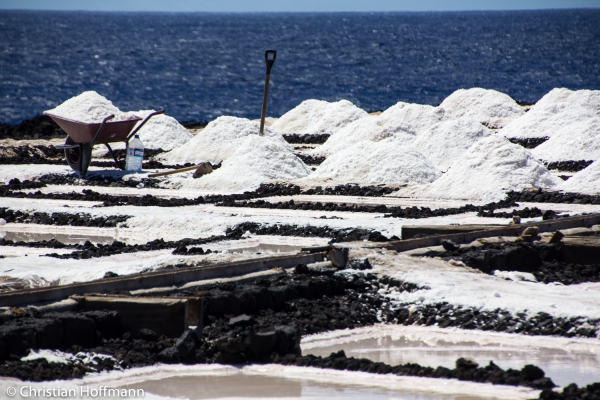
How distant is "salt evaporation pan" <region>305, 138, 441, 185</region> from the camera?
1858 centimetres

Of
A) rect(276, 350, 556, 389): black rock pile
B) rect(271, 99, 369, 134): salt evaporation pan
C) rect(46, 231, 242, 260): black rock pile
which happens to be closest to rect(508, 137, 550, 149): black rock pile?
rect(271, 99, 369, 134): salt evaporation pan

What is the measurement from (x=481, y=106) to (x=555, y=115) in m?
6.50

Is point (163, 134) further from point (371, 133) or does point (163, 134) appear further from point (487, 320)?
point (487, 320)

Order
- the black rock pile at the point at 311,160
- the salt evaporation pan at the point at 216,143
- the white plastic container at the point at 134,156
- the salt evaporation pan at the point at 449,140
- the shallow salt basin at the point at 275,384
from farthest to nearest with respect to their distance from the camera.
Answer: the salt evaporation pan at the point at 216,143
the black rock pile at the point at 311,160
the salt evaporation pan at the point at 449,140
the white plastic container at the point at 134,156
the shallow salt basin at the point at 275,384

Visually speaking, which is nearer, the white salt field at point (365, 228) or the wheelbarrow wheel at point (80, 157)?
Answer: the white salt field at point (365, 228)

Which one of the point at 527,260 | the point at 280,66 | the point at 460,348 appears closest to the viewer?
the point at 460,348

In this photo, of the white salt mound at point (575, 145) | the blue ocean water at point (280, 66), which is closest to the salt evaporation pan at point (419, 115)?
the white salt mound at point (575, 145)

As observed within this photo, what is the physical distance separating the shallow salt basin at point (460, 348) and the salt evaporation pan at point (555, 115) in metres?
18.4

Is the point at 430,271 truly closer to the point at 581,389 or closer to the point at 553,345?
the point at 553,345

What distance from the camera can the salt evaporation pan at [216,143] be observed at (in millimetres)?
24094

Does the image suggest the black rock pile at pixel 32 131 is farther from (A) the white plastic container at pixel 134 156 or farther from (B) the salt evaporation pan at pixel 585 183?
(B) the salt evaporation pan at pixel 585 183

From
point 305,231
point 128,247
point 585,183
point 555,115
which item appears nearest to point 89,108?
point 555,115

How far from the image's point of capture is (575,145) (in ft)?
72.5

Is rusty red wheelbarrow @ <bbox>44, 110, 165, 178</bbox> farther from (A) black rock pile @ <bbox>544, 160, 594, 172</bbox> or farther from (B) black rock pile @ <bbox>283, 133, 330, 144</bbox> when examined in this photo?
(B) black rock pile @ <bbox>283, 133, 330, 144</bbox>
